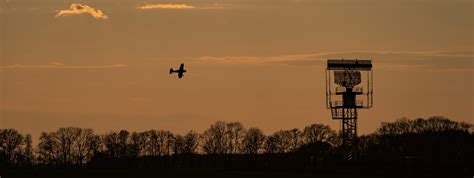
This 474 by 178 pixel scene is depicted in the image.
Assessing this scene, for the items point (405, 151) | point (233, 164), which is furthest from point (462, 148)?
point (233, 164)

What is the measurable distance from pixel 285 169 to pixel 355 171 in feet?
56.4

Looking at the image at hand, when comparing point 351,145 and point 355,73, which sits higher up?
point 355,73

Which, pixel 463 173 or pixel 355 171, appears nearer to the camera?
pixel 463 173

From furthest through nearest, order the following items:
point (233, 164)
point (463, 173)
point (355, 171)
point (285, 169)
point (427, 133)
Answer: point (427, 133)
point (233, 164)
point (285, 169)
point (355, 171)
point (463, 173)

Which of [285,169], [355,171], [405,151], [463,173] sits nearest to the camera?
[463,173]

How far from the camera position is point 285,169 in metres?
136

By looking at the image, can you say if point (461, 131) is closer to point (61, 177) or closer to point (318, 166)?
point (318, 166)

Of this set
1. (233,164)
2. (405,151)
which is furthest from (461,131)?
(233,164)

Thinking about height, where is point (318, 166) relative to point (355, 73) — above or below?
below

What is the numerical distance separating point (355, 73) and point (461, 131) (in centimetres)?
5836

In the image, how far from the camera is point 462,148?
177 meters

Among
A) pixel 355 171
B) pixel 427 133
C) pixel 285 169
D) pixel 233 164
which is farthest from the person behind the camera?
pixel 427 133

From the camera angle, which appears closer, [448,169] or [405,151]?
[448,169]

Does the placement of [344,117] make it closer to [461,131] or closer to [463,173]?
[463,173]
